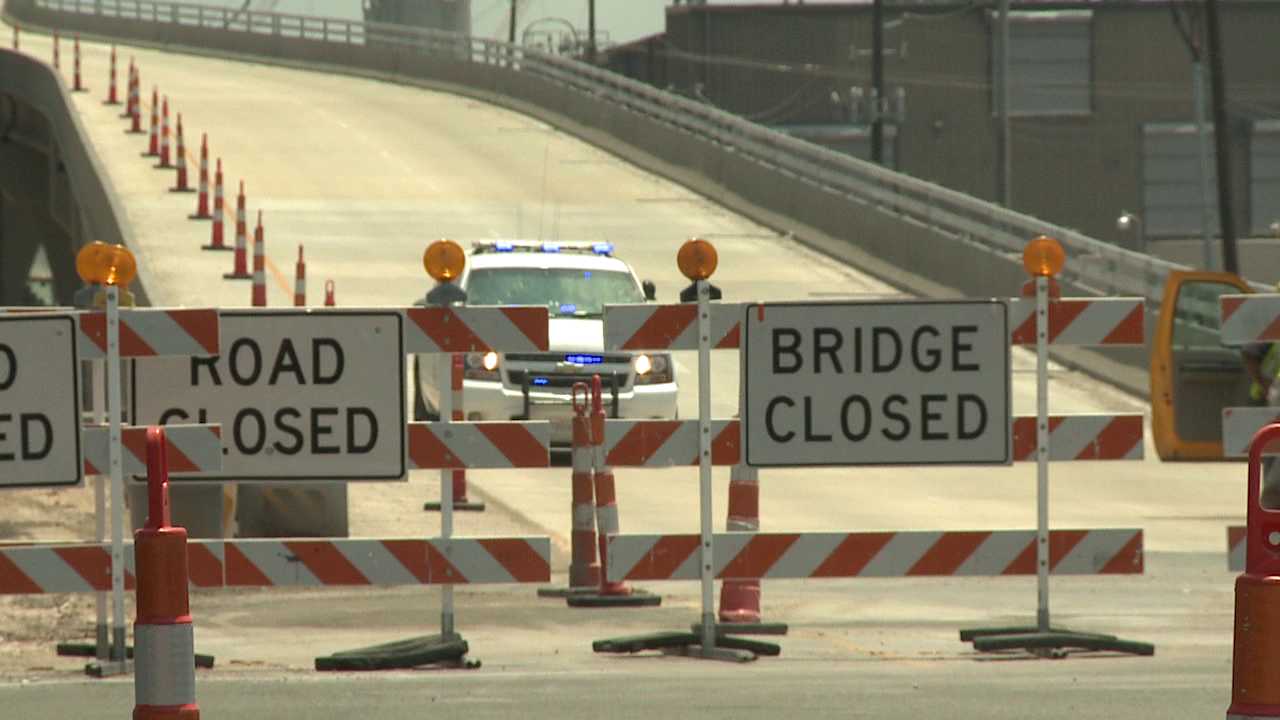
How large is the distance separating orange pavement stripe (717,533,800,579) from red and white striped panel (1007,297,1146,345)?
4.64ft

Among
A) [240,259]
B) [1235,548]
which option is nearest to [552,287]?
[1235,548]

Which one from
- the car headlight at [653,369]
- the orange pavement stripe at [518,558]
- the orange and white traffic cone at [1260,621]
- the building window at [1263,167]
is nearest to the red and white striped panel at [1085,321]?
the orange pavement stripe at [518,558]

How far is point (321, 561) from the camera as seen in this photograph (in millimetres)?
10742

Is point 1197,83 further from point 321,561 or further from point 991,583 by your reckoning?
point 321,561

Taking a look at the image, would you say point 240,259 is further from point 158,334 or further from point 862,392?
point 862,392

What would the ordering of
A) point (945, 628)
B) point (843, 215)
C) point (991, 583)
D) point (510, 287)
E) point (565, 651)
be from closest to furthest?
1. point (565, 651)
2. point (945, 628)
3. point (991, 583)
4. point (510, 287)
5. point (843, 215)

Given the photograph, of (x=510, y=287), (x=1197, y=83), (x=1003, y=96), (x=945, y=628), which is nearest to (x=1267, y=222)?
(x=1003, y=96)

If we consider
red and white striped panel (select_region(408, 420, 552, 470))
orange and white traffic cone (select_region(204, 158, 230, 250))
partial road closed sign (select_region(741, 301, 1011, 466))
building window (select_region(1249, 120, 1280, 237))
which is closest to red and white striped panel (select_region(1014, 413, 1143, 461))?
partial road closed sign (select_region(741, 301, 1011, 466))

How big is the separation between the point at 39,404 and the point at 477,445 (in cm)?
182

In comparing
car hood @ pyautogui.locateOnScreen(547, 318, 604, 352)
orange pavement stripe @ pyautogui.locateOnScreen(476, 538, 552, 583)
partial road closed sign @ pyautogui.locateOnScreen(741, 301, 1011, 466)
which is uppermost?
partial road closed sign @ pyautogui.locateOnScreen(741, 301, 1011, 466)

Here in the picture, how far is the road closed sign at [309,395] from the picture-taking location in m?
10.7

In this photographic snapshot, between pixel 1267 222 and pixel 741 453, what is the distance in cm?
8531

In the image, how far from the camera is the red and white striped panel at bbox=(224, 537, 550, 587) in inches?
421

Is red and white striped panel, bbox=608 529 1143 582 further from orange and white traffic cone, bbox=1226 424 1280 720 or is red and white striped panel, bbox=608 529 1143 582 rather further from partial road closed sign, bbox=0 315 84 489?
orange and white traffic cone, bbox=1226 424 1280 720
